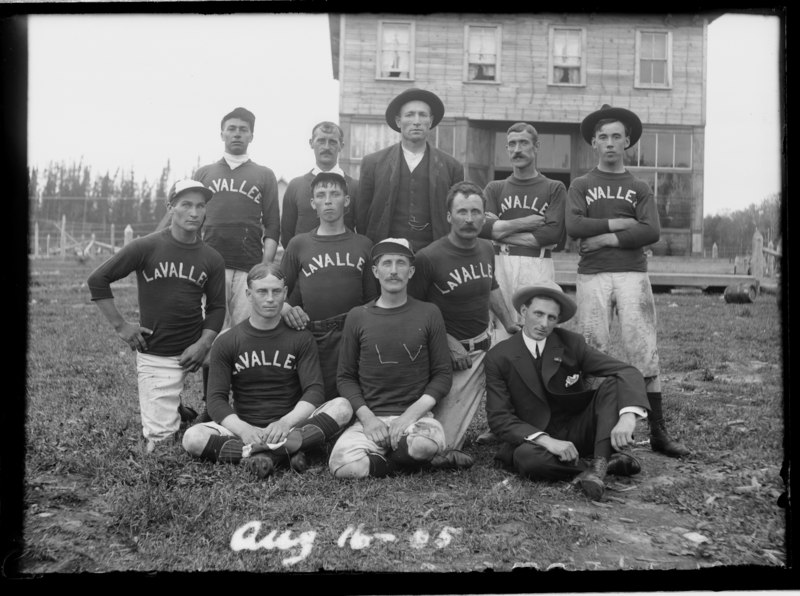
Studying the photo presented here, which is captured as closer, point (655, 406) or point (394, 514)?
point (394, 514)

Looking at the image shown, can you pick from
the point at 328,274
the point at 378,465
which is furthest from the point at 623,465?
→ the point at 328,274

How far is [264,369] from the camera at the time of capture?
4.63 metres

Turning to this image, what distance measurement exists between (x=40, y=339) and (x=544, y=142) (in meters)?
11.3

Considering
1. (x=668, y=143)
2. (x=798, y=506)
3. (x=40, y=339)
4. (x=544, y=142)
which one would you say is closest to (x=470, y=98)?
(x=544, y=142)

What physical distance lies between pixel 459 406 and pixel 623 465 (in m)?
1.17

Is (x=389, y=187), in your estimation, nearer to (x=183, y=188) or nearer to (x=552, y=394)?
(x=183, y=188)

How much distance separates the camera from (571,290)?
485 inches

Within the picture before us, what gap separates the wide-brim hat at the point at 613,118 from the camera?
197 inches

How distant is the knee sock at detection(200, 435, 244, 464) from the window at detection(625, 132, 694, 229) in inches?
496

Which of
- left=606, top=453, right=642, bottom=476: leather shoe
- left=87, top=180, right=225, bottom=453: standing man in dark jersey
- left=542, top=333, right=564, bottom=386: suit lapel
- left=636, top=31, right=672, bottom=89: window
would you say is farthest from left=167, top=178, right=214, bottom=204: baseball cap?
left=636, top=31, right=672, bottom=89: window

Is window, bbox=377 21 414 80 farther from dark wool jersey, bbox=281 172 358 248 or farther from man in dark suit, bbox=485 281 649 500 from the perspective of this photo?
man in dark suit, bbox=485 281 649 500

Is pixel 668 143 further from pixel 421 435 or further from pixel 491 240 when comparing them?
pixel 421 435

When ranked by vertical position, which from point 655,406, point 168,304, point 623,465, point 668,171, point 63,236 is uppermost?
point 668,171

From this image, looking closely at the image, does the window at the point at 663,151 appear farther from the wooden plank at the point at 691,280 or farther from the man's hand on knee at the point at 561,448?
the man's hand on knee at the point at 561,448
